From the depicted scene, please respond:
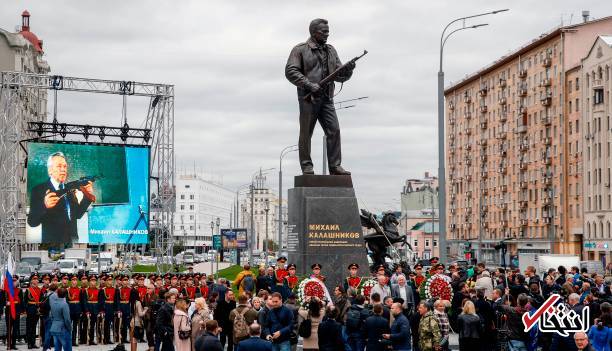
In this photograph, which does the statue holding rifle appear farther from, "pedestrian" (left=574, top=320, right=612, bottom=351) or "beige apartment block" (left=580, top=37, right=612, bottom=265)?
"beige apartment block" (left=580, top=37, right=612, bottom=265)

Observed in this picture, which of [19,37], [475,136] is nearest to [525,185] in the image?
[475,136]

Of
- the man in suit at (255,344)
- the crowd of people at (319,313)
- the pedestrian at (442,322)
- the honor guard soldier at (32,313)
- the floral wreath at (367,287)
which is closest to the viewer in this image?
the man in suit at (255,344)

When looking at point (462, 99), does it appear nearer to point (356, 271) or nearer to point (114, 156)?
point (114, 156)

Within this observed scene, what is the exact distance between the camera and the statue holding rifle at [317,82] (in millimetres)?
23016

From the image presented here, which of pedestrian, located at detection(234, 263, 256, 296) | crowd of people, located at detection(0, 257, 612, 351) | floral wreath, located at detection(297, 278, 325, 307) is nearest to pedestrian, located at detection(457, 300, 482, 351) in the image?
crowd of people, located at detection(0, 257, 612, 351)

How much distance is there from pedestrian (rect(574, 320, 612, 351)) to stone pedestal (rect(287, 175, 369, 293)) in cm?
818

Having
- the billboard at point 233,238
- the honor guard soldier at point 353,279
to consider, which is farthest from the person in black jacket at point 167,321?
the billboard at point 233,238

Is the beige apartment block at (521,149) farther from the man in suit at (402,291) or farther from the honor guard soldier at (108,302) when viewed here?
the man in suit at (402,291)

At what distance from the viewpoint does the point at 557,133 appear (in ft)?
285

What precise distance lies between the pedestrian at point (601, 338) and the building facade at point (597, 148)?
5969 cm

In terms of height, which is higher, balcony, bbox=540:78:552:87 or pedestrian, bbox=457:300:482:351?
balcony, bbox=540:78:552:87

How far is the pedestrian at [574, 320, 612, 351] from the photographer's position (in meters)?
14.6

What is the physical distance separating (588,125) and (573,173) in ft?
18.8

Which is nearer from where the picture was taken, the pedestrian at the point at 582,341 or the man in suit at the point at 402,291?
the pedestrian at the point at 582,341
